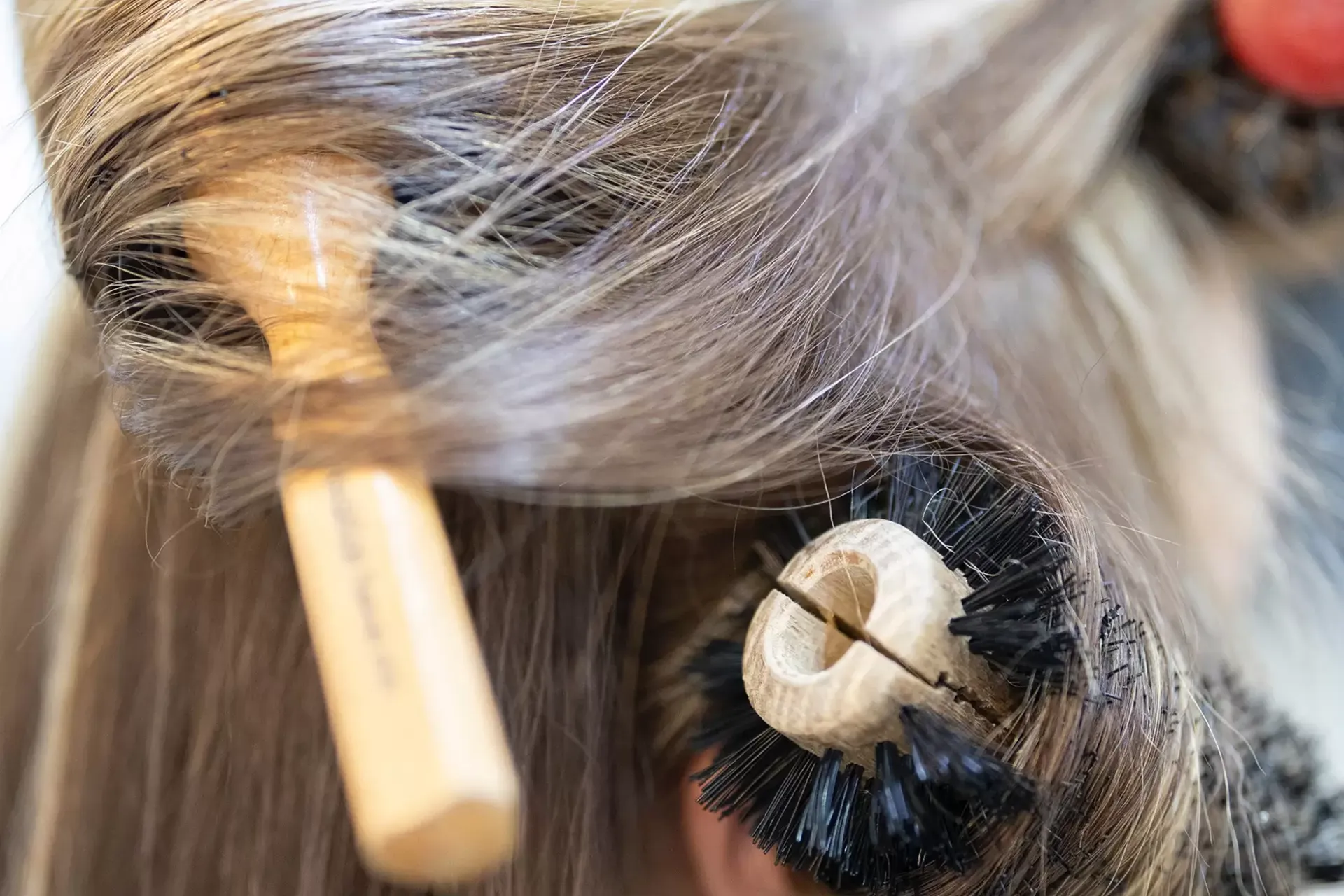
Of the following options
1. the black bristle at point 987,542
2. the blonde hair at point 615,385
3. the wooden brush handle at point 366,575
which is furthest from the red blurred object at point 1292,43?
the wooden brush handle at point 366,575

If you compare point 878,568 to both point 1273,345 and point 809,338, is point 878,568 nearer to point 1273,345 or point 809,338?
point 809,338

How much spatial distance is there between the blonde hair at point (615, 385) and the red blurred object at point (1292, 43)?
0.11 feet

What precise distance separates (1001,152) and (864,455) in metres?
0.16

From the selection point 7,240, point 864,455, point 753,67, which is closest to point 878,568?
point 864,455

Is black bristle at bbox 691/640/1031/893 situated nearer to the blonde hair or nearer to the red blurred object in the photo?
the blonde hair

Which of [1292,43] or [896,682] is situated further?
[1292,43]

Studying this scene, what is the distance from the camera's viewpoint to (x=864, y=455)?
1.22 ft

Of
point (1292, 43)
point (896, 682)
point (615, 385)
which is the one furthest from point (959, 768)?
point (1292, 43)

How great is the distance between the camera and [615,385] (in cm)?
33

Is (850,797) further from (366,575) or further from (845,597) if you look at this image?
(366,575)

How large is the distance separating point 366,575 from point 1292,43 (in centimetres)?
41

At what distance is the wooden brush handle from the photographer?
0.22m

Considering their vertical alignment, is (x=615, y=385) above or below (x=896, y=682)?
above

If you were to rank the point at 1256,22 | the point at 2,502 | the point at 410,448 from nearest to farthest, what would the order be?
the point at 410,448 → the point at 1256,22 → the point at 2,502
